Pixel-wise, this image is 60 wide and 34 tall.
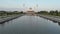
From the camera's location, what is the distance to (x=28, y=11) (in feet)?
481
